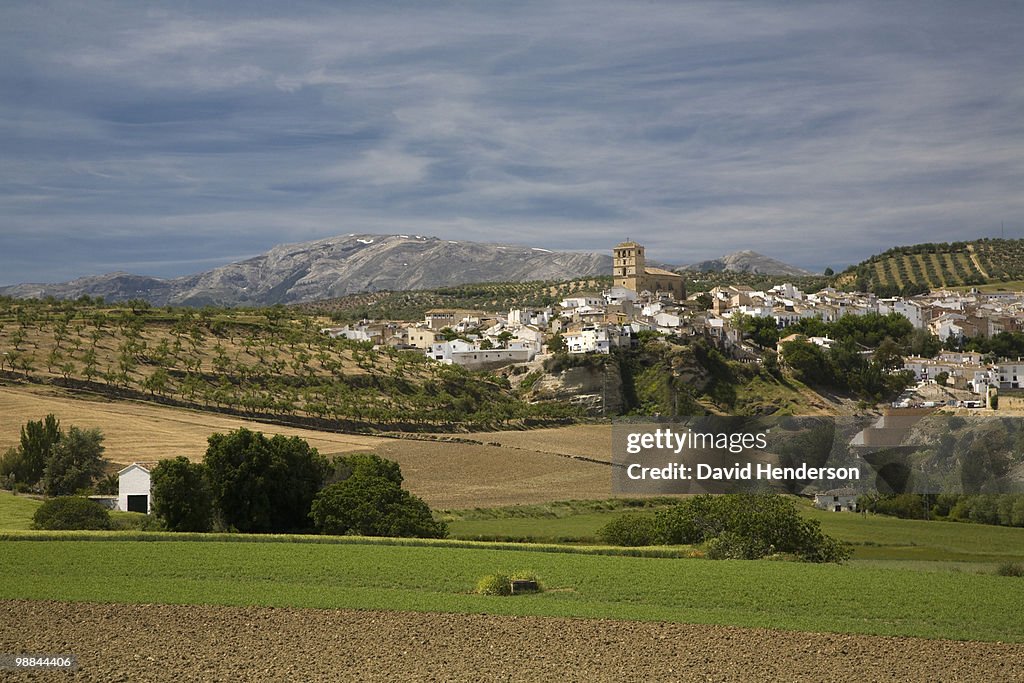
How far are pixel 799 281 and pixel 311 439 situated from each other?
135294mm

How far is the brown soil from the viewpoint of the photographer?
581 inches

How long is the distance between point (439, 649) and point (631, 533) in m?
15.0

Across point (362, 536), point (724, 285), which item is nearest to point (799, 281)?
point (724, 285)

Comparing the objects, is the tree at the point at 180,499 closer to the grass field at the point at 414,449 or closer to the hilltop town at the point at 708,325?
the grass field at the point at 414,449

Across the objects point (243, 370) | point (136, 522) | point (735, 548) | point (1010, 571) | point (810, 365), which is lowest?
point (1010, 571)

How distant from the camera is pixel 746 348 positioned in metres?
106

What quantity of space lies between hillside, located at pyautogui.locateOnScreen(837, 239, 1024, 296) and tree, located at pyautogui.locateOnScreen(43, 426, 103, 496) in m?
123

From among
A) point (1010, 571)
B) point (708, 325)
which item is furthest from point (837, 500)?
point (708, 325)

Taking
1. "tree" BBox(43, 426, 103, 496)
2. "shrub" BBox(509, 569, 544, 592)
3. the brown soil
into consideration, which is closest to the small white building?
"shrub" BBox(509, 569, 544, 592)

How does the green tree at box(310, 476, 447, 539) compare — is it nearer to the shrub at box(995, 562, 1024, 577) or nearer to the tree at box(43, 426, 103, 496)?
the shrub at box(995, 562, 1024, 577)

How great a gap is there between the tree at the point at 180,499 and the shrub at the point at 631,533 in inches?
468

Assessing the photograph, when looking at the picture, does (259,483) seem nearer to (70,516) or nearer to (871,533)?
(70,516)

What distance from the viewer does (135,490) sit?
38.6 m

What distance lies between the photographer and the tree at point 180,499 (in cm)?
3097
